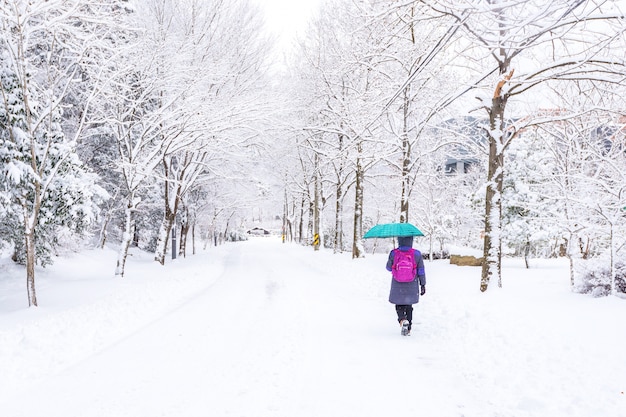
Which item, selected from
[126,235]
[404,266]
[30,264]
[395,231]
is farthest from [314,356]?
[126,235]

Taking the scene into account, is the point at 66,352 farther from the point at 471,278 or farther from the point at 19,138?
the point at 471,278

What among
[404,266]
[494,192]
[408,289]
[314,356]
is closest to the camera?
[314,356]

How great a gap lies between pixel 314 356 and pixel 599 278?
692 centimetres

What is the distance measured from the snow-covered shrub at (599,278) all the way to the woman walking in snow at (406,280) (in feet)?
13.9

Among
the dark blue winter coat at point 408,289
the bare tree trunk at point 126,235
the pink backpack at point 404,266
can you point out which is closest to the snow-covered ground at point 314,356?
the dark blue winter coat at point 408,289

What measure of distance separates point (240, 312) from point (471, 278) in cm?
764

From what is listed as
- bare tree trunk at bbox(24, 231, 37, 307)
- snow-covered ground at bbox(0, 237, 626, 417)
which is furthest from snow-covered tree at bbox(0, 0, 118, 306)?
snow-covered ground at bbox(0, 237, 626, 417)

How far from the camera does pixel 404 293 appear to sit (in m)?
7.44

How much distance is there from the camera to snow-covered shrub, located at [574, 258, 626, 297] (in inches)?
349

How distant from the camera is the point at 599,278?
29.7 feet

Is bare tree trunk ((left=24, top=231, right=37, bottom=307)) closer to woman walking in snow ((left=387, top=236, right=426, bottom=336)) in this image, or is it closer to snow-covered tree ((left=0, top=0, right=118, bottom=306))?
snow-covered tree ((left=0, top=0, right=118, bottom=306))

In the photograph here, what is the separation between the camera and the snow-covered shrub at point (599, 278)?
8.87 m

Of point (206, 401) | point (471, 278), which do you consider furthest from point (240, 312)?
point (471, 278)

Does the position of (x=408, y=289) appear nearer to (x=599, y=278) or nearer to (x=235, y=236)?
(x=599, y=278)
